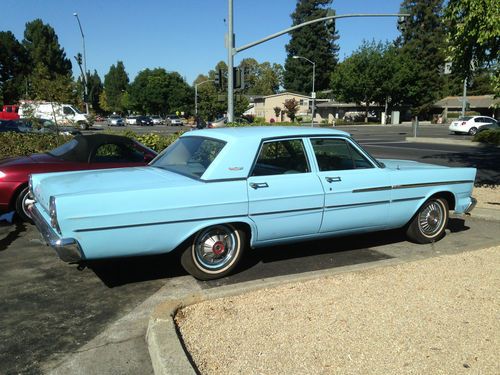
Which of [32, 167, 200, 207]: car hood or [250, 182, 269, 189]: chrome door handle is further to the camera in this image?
[250, 182, 269, 189]: chrome door handle

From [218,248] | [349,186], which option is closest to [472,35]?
[349,186]

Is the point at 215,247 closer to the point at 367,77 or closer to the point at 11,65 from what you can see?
the point at 367,77

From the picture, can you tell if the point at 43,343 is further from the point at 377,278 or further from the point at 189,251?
the point at 377,278

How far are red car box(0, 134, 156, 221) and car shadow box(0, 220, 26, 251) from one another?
15cm

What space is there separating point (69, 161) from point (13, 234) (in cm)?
131

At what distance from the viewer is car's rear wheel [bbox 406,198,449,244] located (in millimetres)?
6070

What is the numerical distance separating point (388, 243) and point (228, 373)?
377 cm

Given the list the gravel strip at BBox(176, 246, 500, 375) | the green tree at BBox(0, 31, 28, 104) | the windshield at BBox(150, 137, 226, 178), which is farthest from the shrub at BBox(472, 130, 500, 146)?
the green tree at BBox(0, 31, 28, 104)

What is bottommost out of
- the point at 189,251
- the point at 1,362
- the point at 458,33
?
the point at 1,362

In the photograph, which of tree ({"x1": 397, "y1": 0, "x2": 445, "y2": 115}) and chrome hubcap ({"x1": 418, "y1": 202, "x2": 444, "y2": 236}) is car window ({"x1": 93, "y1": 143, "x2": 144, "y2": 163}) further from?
tree ({"x1": 397, "y1": 0, "x2": 445, "y2": 115})

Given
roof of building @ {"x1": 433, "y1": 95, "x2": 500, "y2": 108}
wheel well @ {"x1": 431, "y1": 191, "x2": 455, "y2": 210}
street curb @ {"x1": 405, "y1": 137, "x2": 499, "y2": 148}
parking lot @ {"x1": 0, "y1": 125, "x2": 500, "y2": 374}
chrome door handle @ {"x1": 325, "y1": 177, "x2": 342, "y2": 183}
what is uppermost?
roof of building @ {"x1": 433, "y1": 95, "x2": 500, "y2": 108}

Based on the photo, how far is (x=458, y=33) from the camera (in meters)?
8.46

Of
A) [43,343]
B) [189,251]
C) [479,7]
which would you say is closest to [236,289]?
[189,251]

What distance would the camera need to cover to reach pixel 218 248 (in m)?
4.75
